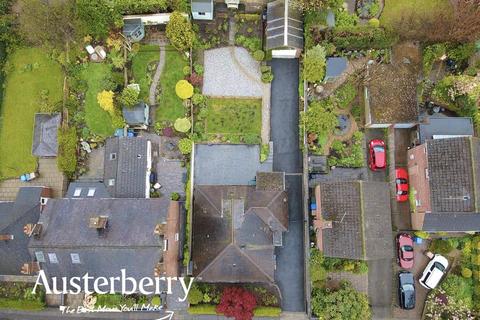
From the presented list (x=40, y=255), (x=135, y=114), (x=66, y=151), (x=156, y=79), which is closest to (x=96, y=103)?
(x=135, y=114)

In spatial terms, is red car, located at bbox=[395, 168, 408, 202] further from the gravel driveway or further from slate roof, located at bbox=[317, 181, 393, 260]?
the gravel driveway

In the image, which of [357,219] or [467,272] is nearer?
[357,219]

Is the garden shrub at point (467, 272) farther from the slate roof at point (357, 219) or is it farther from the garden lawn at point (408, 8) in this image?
the garden lawn at point (408, 8)

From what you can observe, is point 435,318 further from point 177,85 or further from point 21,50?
point 21,50

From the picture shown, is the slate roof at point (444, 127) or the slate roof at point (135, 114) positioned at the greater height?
the slate roof at point (135, 114)

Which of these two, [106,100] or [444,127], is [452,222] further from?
[106,100]

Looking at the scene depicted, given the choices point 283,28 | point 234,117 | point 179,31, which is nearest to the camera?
point 283,28

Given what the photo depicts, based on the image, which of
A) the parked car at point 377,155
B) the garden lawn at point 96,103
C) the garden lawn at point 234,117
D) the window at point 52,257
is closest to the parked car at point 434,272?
the parked car at point 377,155
